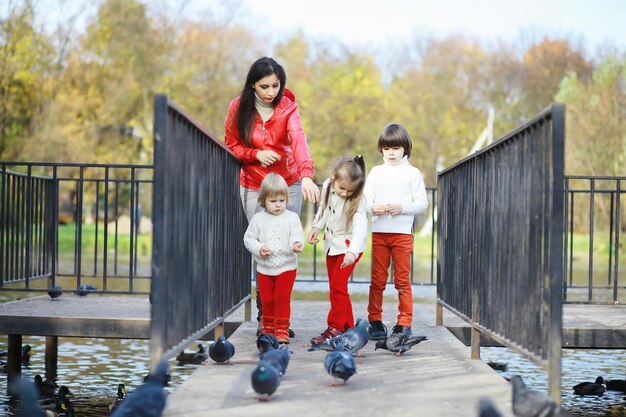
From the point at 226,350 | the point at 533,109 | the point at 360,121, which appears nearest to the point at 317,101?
the point at 360,121

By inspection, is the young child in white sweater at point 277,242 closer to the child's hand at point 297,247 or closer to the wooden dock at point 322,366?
the child's hand at point 297,247

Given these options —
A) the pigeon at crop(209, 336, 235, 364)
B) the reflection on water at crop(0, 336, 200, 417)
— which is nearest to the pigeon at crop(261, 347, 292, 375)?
the pigeon at crop(209, 336, 235, 364)

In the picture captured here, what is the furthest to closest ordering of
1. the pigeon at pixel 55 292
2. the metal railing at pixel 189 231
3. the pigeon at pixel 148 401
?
the pigeon at pixel 55 292, the metal railing at pixel 189 231, the pigeon at pixel 148 401

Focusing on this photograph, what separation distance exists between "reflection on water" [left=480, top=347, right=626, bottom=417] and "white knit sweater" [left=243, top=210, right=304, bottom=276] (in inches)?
114

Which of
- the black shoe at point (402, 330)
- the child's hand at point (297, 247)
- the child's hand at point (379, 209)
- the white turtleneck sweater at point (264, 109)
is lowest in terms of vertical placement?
the black shoe at point (402, 330)

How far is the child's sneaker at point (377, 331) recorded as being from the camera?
7.61 m

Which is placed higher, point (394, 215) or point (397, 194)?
point (397, 194)

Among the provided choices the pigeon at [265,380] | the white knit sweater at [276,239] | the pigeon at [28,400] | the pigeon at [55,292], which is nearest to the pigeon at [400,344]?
the white knit sweater at [276,239]

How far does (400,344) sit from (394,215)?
1115 mm

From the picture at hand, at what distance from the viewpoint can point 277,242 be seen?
6871 millimetres

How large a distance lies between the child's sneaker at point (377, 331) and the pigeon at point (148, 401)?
129 inches

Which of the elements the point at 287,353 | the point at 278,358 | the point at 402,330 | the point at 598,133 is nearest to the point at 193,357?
the point at 402,330

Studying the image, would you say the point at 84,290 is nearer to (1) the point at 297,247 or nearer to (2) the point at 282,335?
(2) the point at 282,335

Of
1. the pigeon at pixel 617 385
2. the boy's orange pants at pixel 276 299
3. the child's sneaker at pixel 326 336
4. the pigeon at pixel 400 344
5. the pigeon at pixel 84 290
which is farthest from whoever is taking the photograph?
the pigeon at pixel 617 385
